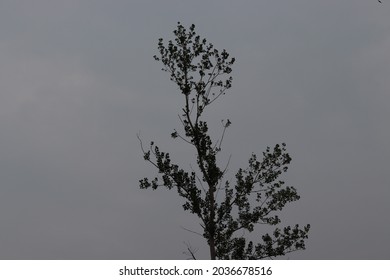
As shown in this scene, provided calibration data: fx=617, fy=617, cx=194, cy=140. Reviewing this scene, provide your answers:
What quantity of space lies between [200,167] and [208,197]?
1.09 metres

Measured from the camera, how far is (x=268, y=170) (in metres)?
21.9
